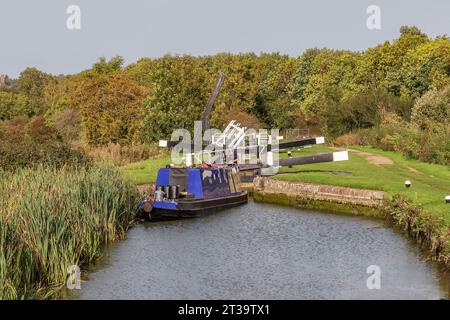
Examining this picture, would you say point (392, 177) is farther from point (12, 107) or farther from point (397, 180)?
point (12, 107)

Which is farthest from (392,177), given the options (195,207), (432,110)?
(432,110)

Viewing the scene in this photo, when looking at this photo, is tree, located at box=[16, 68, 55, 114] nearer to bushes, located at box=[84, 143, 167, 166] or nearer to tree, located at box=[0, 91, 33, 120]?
tree, located at box=[0, 91, 33, 120]

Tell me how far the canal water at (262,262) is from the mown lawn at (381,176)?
1.67 meters

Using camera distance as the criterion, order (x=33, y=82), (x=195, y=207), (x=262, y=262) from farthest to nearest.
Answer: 1. (x=33, y=82)
2. (x=195, y=207)
3. (x=262, y=262)

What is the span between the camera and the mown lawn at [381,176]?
22595 mm

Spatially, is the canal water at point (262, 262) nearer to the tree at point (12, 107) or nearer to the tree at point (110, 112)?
the tree at point (110, 112)

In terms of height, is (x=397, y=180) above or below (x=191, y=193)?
above

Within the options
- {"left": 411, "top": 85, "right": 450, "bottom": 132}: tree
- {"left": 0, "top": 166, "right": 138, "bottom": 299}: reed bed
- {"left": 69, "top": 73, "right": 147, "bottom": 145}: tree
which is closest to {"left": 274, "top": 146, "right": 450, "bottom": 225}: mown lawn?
{"left": 411, "top": 85, "right": 450, "bottom": 132}: tree

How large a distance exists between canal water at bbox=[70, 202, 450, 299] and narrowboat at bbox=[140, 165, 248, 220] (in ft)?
1.80

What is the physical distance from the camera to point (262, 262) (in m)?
18.2

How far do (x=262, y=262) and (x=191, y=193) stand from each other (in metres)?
8.13

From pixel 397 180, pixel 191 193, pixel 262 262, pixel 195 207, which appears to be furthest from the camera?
pixel 397 180

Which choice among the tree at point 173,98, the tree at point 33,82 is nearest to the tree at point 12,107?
the tree at point 33,82

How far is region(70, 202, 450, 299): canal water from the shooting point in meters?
15.7
